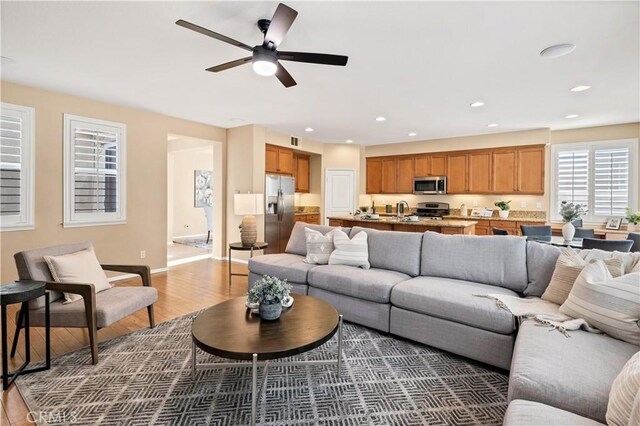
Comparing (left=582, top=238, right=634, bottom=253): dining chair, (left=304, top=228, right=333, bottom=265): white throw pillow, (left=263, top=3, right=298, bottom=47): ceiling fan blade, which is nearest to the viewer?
(left=263, top=3, right=298, bottom=47): ceiling fan blade

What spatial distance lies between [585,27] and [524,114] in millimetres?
2863

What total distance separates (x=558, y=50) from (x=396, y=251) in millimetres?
2393

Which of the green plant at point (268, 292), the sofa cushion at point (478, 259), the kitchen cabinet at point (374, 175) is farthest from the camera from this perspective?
the kitchen cabinet at point (374, 175)

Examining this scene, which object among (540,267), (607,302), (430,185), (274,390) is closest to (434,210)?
(430,185)

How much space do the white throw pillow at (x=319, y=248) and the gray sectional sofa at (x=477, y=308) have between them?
0.15 m

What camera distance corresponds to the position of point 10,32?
8.64ft

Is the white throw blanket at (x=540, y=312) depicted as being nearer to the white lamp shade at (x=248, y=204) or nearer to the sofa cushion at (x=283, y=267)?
the sofa cushion at (x=283, y=267)

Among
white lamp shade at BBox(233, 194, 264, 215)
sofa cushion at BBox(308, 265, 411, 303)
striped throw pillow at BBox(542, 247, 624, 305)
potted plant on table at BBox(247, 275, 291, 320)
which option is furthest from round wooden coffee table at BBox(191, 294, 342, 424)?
white lamp shade at BBox(233, 194, 264, 215)

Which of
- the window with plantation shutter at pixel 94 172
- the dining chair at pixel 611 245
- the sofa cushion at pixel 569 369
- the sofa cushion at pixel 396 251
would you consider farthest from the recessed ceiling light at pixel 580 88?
the window with plantation shutter at pixel 94 172

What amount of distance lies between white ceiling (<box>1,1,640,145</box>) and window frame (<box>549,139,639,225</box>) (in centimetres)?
67

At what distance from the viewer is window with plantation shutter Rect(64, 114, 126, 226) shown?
436cm

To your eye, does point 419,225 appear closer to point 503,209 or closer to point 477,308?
point 503,209

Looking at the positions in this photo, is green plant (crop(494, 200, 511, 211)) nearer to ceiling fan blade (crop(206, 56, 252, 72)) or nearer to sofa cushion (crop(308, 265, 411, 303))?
sofa cushion (crop(308, 265, 411, 303))

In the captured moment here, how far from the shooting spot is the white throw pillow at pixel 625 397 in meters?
1.09
